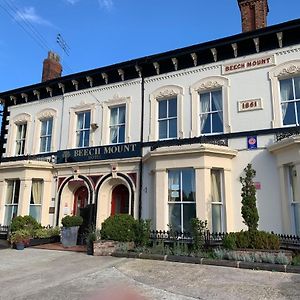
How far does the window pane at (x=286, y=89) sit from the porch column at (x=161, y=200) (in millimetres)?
5155

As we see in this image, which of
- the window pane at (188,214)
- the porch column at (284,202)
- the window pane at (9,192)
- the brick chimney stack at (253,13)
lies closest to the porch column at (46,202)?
the window pane at (9,192)

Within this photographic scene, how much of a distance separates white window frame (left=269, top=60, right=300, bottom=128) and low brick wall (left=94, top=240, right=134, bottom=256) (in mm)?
6664

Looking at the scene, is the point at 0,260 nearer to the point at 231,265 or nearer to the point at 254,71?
the point at 231,265

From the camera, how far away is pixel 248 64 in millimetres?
12547

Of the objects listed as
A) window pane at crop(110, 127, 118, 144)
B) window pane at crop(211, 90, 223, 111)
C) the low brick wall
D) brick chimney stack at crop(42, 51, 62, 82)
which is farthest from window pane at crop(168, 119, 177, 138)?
brick chimney stack at crop(42, 51, 62, 82)

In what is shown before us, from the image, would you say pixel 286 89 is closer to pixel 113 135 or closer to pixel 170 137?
pixel 170 137

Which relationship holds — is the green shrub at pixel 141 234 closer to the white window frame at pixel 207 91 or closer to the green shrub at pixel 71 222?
the green shrub at pixel 71 222

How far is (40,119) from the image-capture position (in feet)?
56.9

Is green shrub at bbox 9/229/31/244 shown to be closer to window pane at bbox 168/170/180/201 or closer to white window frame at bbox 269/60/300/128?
window pane at bbox 168/170/180/201

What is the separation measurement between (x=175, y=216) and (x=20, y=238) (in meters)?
6.05

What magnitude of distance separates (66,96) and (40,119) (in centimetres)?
198

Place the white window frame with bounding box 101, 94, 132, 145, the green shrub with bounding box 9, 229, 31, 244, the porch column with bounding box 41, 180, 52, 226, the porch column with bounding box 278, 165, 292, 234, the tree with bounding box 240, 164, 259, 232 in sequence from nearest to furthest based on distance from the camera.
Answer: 1. the tree with bounding box 240, 164, 259, 232
2. the porch column with bounding box 278, 165, 292, 234
3. the green shrub with bounding box 9, 229, 31, 244
4. the white window frame with bounding box 101, 94, 132, 145
5. the porch column with bounding box 41, 180, 52, 226

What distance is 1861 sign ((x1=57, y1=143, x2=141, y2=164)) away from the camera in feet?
46.4

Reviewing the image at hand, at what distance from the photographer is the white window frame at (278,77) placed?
11617 mm
